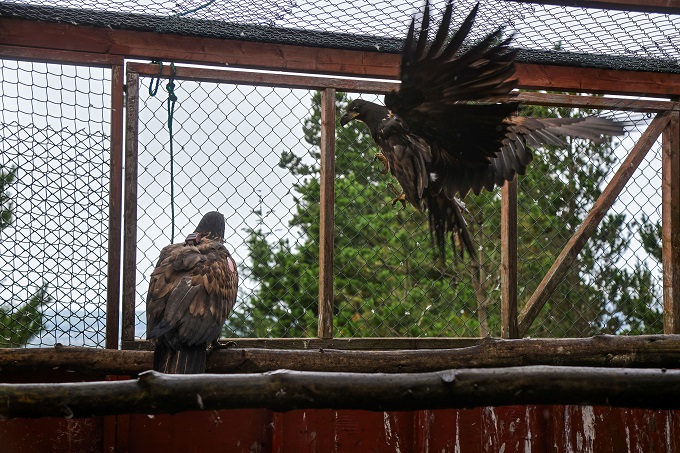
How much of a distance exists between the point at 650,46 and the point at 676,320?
155cm

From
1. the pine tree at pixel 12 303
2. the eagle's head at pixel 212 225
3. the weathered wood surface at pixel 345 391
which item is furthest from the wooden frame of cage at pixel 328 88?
the weathered wood surface at pixel 345 391

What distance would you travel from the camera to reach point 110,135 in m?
3.43

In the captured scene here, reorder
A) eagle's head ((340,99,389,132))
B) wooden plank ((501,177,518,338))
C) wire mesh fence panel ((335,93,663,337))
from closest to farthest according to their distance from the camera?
wooden plank ((501,177,518,338)), eagle's head ((340,99,389,132)), wire mesh fence panel ((335,93,663,337))

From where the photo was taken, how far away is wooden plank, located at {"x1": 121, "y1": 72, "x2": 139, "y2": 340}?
10.9 ft

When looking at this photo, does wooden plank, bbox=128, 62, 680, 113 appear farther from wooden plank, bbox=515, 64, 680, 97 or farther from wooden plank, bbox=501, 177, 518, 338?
wooden plank, bbox=501, 177, 518, 338

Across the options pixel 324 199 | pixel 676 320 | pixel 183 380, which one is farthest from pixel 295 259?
pixel 183 380

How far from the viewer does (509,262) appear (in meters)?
3.86

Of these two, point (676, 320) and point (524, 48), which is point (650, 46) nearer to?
point (524, 48)

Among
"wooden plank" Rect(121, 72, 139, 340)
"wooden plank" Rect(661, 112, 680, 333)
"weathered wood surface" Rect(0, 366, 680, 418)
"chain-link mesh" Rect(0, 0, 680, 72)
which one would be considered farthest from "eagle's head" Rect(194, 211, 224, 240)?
"wooden plank" Rect(661, 112, 680, 333)

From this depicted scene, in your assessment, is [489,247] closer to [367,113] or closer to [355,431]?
[367,113]

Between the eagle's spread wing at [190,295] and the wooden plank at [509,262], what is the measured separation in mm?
1499

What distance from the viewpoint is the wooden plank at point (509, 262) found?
379cm

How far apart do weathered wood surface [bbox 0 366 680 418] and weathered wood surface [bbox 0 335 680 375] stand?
90cm

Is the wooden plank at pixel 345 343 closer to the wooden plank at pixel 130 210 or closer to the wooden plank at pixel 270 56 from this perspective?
the wooden plank at pixel 130 210
